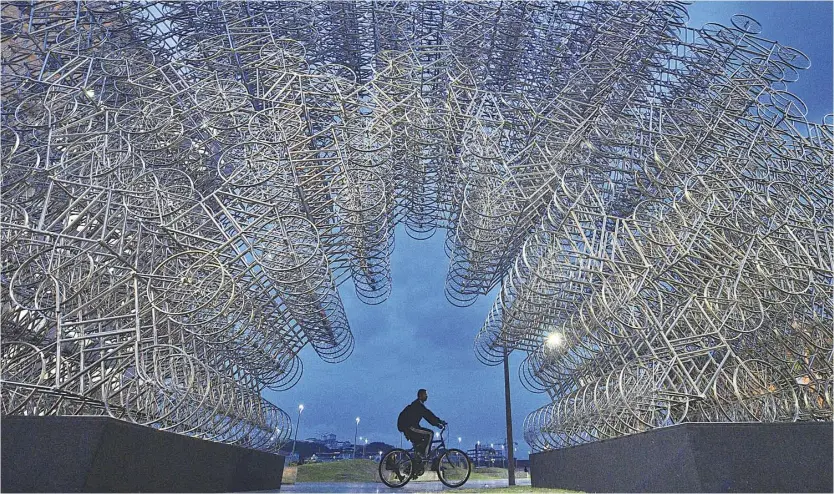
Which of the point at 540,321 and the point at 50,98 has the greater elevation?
the point at 50,98

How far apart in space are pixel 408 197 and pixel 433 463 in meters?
13.3

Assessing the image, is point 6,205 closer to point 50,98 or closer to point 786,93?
point 50,98

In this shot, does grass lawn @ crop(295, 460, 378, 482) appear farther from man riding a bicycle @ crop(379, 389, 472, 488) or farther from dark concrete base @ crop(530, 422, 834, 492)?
dark concrete base @ crop(530, 422, 834, 492)

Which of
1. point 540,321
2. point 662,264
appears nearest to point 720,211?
point 662,264

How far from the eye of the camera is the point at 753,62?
1897cm

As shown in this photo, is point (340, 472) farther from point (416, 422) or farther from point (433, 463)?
point (416, 422)

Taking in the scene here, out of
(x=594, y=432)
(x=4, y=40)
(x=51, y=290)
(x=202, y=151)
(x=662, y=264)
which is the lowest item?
(x=594, y=432)

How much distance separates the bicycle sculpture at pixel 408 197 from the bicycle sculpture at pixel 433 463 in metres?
3.15

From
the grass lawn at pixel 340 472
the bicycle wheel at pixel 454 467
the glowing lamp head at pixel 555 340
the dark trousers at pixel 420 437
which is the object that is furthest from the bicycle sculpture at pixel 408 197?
the grass lawn at pixel 340 472

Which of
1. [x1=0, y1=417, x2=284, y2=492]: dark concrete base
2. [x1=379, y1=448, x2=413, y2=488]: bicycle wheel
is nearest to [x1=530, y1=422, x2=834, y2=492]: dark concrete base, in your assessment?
[x1=379, y1=448, x2=413, y2=488]: bicycle wheel

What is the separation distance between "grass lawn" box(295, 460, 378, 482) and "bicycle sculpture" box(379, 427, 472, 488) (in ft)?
55.0

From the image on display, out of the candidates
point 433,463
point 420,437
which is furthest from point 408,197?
point 433,463

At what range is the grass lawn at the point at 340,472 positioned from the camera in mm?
28359

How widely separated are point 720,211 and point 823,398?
13.1ft
